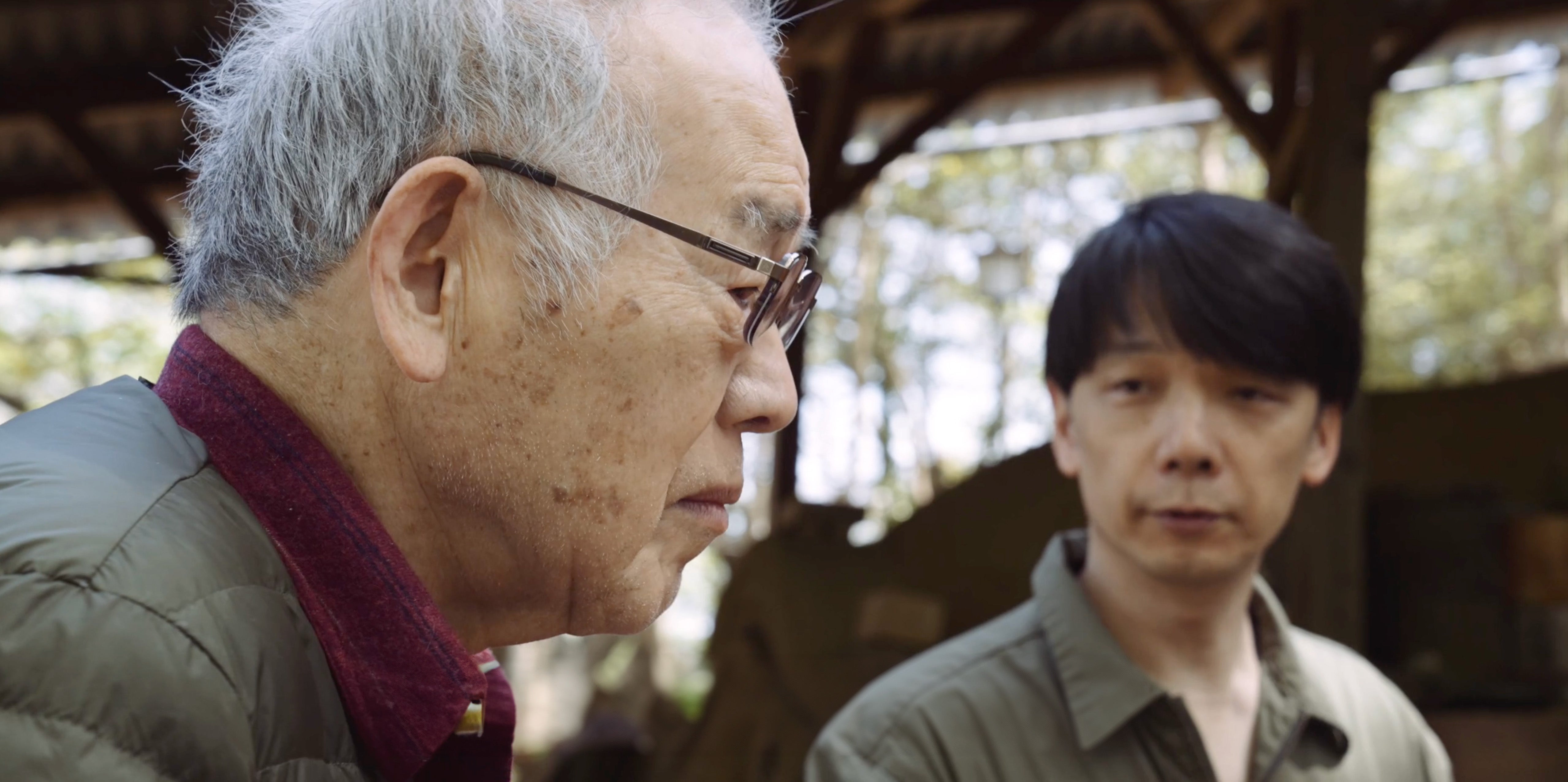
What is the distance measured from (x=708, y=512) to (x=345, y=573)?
351mm

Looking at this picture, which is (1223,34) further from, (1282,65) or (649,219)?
(649,219)

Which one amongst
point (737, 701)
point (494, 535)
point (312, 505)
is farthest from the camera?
Answer: point (737, 701)

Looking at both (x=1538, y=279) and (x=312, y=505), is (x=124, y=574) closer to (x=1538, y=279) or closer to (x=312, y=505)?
(x=312, y=505)

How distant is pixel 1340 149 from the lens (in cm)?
523

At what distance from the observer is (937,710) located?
191cm

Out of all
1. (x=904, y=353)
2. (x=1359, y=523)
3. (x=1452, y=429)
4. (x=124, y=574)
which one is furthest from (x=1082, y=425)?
(x=904, y=353)

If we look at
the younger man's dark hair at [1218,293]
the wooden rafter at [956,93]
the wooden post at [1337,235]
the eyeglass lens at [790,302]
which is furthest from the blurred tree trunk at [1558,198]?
the eyeglass lens at [790,302]

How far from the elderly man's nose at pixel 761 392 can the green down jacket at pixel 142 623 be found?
16.8 inches

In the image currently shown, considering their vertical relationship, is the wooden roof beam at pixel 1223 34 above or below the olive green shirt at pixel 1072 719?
above

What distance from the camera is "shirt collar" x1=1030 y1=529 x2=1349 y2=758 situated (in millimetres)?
1872

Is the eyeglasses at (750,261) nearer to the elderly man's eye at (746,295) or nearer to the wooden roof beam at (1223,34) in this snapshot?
the elderly man's eye at (746,295)

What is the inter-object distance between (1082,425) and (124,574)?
1.48 meters

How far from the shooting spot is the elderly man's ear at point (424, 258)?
1048 millimetres

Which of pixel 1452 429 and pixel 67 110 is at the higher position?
pixel 67 110
